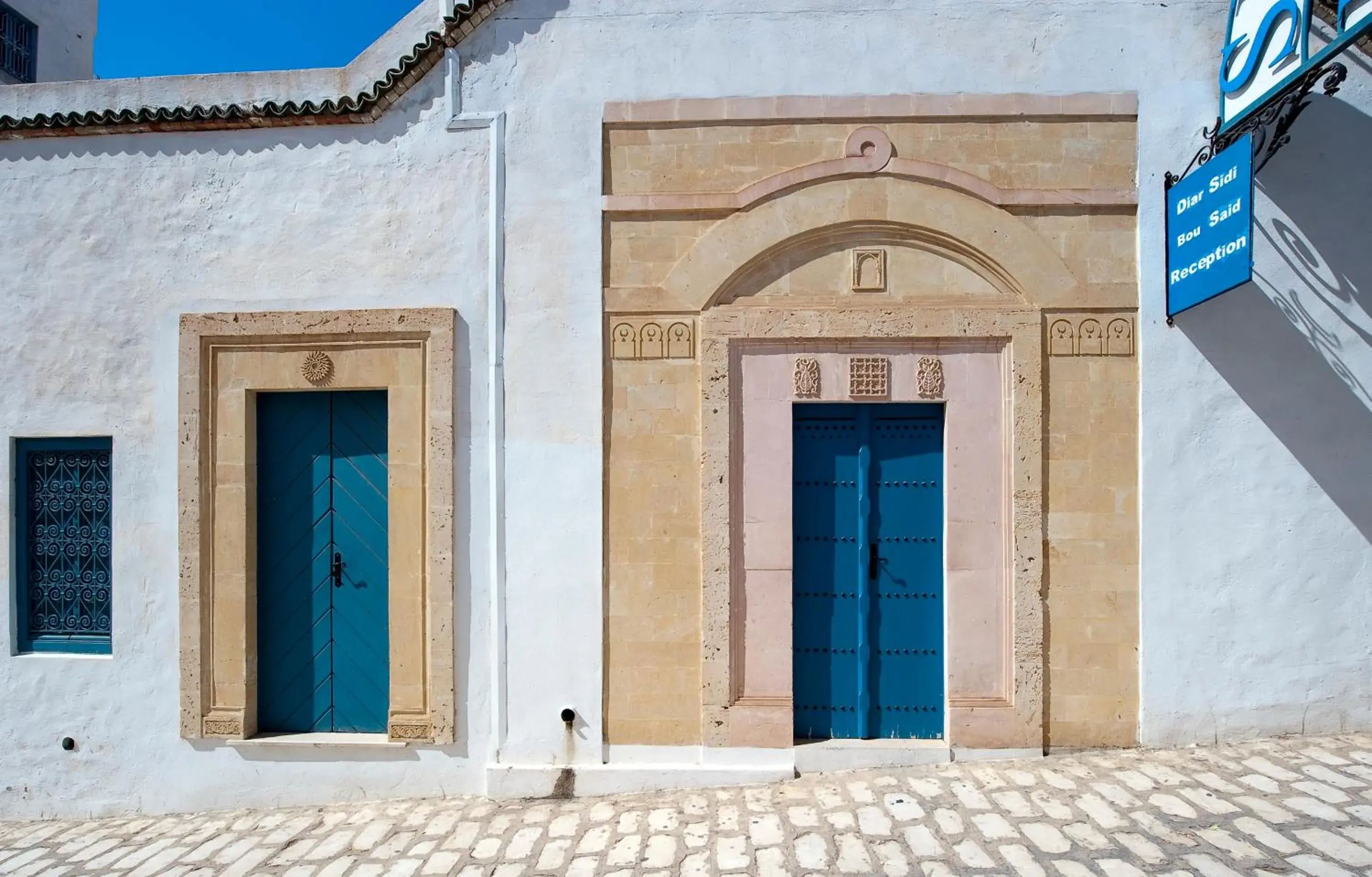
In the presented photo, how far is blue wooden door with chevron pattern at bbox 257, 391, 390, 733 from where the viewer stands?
15.3 ft

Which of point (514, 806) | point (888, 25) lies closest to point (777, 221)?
point (888, 25)

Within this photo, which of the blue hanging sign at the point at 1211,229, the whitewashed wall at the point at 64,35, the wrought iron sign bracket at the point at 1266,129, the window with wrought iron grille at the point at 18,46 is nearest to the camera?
the blue hanging sign at the point at 1211,229

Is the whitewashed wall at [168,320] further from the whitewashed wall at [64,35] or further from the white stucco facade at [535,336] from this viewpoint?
the whitewashed wall at [64,35]

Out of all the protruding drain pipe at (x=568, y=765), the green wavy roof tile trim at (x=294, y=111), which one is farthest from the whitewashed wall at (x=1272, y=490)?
the green wavy roof tile trim at (x=294, y=111)

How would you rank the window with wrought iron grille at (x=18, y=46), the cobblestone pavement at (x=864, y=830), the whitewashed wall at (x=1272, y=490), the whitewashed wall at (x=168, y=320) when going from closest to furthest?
the cobblestone pavement at (x=864, y=830)
the whitewashed wall at (x=1272, y=490)
the whitewashed wall at (x=168, y=320)
the window with wrought iron grille at (x=18, y=46)

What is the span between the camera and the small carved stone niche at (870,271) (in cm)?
446

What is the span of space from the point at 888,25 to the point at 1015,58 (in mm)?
815

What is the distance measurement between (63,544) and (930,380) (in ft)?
19.3

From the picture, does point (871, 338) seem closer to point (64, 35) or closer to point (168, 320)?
point (168, 320)

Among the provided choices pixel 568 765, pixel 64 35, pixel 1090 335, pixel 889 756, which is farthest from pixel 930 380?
pixel 64 35

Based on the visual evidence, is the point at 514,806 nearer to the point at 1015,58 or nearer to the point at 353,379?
the point at 353,379

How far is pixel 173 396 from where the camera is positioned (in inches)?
184

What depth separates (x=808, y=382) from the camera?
4418 millimetres

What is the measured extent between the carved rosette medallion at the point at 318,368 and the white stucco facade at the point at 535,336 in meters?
0.35
